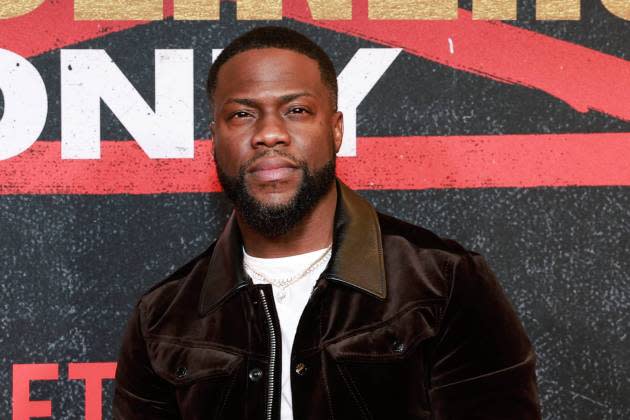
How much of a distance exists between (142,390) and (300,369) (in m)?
0.35

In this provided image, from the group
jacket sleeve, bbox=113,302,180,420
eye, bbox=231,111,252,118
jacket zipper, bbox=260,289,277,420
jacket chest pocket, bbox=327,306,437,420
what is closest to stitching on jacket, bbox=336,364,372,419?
jacket chest pocket, bbox=327,306,437,420

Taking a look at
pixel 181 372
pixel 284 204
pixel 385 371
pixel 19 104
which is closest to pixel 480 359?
pixel 385 371

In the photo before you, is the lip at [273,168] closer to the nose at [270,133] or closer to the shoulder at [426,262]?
the nose at [270,133]

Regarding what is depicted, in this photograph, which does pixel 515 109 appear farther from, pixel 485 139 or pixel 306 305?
pixel 306 305

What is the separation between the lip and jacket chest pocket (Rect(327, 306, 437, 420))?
11.6 inches

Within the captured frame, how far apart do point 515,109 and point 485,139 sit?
10cm

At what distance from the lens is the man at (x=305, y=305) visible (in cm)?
127

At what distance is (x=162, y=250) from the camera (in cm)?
176

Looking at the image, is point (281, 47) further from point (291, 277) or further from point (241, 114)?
point (291, 277)

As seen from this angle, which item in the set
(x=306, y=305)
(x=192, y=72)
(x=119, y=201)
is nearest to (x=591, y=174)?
(x=306, y=305)

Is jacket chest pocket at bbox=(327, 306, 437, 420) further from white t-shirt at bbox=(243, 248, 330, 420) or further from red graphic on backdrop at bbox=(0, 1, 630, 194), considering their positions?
red graphic on backdrop at bbox=(0, 1, 630, 194)

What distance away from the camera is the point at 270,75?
135cm

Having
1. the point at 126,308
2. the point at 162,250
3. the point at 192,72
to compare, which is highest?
the point at 192,72

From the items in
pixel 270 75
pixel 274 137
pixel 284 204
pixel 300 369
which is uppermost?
pixel 270 75
